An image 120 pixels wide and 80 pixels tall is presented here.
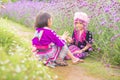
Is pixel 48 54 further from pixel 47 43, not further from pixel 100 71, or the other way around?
pixel 100 71

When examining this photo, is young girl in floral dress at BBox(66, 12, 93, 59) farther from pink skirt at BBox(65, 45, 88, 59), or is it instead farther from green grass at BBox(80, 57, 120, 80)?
green grass at BBox(80, 57, 120, 80)

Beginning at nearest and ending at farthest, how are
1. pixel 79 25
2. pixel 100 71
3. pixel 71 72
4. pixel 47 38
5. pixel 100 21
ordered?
1. pixel 100 71
2. pixel 71 72
3. pixel 47 38
4. pixel 100 21
5. pixel 79 25

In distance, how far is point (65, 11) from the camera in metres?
7.35

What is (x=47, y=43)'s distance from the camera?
5.89m

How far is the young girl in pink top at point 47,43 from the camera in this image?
5.86m

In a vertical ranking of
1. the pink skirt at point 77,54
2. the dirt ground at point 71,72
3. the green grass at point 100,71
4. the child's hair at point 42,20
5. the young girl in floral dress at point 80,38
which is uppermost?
the child's hair at point 42,20

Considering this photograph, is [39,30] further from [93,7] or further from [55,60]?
[93,7]

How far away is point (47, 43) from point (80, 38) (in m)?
0.94

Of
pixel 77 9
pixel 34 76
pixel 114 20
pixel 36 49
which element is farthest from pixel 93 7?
pixel 34 76

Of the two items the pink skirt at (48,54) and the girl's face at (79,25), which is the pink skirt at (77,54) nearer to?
the girl's face at (79,25)

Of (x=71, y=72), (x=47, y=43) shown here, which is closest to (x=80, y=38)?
(x=47, y=43)

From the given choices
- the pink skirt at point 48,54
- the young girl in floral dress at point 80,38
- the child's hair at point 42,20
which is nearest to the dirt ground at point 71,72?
the pink skirt at point 48,54

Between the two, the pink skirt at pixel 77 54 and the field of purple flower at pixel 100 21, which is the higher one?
the field of purple flower at pixel 100 21

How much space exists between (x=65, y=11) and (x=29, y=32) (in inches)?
82.0
